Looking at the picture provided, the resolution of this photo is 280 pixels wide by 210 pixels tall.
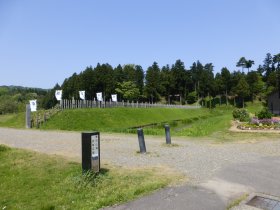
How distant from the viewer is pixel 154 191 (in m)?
6.56

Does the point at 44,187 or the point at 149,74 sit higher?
the point at 149,74

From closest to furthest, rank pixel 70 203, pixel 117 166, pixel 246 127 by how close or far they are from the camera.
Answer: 1. pixel 70 203
2. pixel 117 166
3. pixel 246 127

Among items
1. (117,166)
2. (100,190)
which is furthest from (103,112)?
(100,190)

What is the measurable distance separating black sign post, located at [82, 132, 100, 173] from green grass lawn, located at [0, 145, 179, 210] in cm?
23

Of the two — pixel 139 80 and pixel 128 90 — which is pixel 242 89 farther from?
pixel 128 90

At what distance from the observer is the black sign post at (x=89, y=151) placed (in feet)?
24.1

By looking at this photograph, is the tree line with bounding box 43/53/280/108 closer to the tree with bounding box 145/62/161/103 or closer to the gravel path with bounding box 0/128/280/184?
the tree with bounding box 145/62/161/103

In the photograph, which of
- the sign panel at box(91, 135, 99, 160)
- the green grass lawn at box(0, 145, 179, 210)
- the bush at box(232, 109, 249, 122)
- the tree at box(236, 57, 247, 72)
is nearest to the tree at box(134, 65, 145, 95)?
the tree at box(236, 57, 247, 72)

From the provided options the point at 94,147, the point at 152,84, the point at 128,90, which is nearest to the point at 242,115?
the point at 94,147

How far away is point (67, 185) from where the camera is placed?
716 centimetres

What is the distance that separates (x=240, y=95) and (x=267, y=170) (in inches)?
3169

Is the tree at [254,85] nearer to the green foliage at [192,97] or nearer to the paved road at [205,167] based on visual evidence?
the green foliage at [192,97]

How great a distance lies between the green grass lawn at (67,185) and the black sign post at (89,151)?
23cm

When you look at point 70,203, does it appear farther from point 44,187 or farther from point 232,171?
point 232,171
